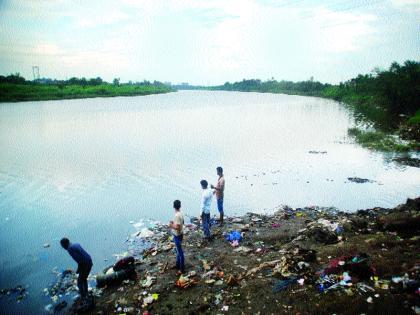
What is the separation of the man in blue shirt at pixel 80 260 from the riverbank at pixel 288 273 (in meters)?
0.51

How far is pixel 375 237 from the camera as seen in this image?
7.91 metres

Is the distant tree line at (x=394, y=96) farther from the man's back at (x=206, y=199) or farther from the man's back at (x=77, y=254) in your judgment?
the man's back at (x=77, y=254)

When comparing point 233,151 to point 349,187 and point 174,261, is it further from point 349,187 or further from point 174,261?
point 174,261

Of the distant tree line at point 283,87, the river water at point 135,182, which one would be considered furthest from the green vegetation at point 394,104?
the distant tree line at point 283,87

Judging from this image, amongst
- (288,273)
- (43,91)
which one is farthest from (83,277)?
(43,91)

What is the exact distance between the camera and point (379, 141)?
2441cm

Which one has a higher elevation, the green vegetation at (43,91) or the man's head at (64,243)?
the green vegetation at (43,91)

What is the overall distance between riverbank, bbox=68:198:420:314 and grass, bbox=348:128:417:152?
44.9ft

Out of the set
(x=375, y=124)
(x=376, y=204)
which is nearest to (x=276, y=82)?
(x=375, y=124)

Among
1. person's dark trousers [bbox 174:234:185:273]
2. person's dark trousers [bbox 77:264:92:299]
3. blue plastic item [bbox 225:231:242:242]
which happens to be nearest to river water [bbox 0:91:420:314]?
person's dark trousers [bbox 77:264:92:299]

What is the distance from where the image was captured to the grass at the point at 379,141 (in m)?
21.7

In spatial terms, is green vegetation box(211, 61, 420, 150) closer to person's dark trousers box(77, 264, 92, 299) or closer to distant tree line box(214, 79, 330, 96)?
person's dark trousers box(77, 264, 92, 299)

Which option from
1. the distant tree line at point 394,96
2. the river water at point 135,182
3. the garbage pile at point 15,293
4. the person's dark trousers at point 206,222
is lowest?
the garbage pile at point 15,293

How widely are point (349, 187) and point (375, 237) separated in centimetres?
688
